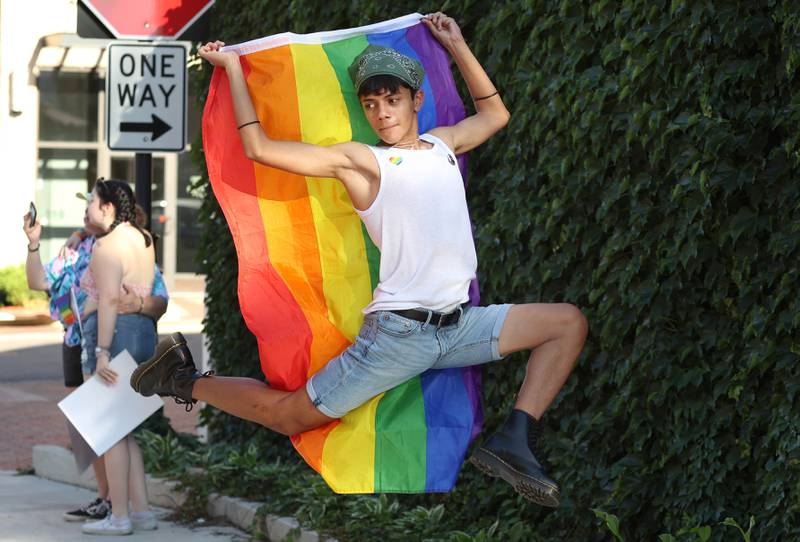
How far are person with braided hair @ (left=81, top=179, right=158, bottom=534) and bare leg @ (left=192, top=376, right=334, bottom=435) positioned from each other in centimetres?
269

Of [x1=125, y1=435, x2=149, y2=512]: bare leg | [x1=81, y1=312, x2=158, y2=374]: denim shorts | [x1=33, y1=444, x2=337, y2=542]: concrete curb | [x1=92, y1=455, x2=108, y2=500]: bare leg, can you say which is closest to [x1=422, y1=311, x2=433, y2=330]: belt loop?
[x1=33, y1=444, x2=337, y2=542]: concrete curb

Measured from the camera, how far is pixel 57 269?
877 cm

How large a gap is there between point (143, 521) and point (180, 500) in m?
0.55

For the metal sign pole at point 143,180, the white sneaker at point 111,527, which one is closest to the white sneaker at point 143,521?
the white sneaker at point 111,527

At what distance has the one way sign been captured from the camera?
29.0 ft

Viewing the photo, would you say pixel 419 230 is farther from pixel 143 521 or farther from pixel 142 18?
pixel 142 18

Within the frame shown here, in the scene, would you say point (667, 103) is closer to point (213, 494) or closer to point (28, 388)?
point (213, 494)

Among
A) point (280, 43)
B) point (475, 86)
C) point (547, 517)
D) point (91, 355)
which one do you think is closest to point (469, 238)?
point (475, 86)

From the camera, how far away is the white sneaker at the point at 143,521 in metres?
8.21

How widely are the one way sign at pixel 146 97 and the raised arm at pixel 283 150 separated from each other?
4.22 metres

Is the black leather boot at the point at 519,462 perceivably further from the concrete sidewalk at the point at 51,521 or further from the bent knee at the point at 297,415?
the concrete sidewalk at the point at 51,521

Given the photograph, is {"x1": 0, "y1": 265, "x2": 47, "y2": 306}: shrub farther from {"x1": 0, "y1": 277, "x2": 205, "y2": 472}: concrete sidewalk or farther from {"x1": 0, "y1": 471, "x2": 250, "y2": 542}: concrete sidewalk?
{"x1": 0, "y1": 471, "x2": 250, "y2": 542}: concrete sidewalk

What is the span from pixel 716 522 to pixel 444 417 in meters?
1.11

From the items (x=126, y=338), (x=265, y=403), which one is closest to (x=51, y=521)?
(x=126, y=338)
